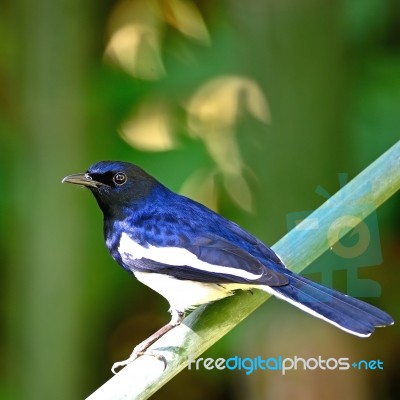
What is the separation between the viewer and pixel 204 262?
1262mm


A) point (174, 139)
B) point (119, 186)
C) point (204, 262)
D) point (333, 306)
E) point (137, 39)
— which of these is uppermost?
point (137, 39)

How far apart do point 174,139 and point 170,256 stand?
77cm

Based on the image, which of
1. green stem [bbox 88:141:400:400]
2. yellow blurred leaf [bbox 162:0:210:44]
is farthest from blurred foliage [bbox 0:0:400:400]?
green stem [bbox 88:141:400:400]

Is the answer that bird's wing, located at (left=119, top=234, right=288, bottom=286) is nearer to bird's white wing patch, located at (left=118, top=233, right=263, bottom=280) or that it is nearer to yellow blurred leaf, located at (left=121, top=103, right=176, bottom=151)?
bird's white wing patch, located at (left=118, top=233, right=263, bottom=280)

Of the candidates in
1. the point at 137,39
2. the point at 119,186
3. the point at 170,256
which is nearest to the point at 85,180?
the point at 119,186

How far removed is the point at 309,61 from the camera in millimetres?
2104

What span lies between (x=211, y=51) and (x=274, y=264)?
103 cm

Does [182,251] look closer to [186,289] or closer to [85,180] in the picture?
[186,289]

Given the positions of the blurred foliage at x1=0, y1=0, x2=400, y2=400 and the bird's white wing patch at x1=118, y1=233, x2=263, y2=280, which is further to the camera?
the blurred foliage at x1=0, y1=0, x2=400, y2=400

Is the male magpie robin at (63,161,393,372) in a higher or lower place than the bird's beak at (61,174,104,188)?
lower

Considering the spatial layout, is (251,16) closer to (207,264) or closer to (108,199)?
(108,199)

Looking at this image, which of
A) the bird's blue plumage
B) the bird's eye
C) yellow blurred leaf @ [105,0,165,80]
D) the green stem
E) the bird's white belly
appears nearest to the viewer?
the green stem

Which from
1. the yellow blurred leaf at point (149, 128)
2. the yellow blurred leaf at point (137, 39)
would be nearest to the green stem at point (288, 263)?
the yellow blurred leaf at point (149, 128)

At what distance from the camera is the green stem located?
1.07 meters
